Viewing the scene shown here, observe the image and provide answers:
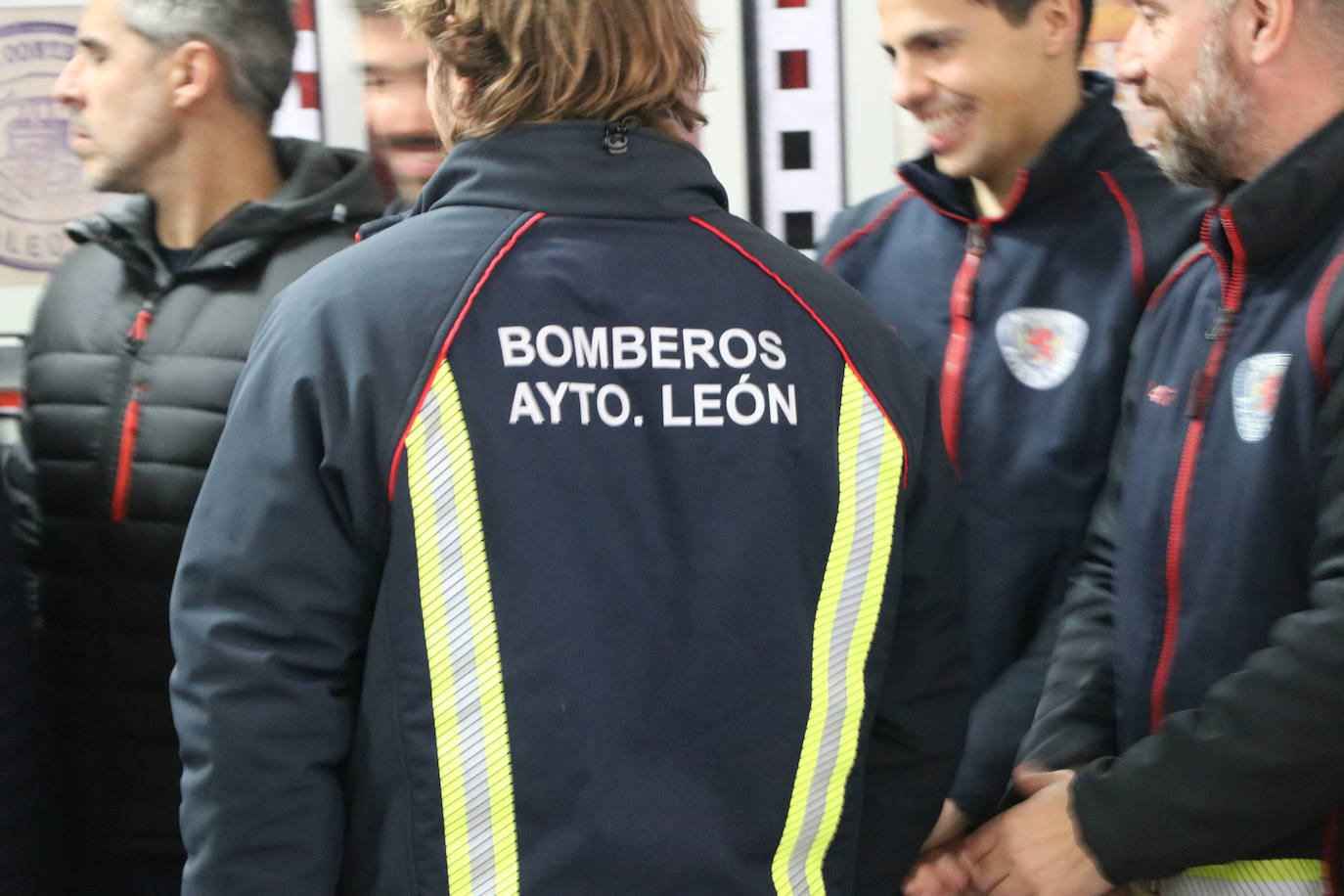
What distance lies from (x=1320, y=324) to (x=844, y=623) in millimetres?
440

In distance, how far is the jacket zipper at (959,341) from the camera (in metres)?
1.69

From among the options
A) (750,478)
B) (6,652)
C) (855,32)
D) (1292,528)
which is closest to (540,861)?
(750,478)

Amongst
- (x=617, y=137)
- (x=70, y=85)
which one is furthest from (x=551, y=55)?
(x=70, y=85)

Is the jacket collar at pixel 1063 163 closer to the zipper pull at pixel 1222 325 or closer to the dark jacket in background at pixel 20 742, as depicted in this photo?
the zipper pull at pixel 1222 325

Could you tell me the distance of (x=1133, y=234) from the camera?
1.66m

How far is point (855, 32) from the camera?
233cm

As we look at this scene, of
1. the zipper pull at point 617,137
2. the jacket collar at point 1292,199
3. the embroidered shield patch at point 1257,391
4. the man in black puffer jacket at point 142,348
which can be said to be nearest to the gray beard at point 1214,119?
the jacket collar at point 1292,199

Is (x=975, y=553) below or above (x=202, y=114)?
below

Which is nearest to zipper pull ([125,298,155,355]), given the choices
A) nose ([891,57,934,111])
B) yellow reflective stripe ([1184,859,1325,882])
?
nose ([891,57,934,111])

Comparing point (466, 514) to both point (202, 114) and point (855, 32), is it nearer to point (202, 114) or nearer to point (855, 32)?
point (202, 114)

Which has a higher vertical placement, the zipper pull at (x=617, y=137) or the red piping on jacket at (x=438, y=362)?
the zipper pull at (x=617, y=137)

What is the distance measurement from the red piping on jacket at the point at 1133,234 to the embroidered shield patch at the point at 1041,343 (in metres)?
0.07

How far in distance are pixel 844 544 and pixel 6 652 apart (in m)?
0.99

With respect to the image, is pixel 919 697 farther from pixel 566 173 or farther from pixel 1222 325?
pixel 566 173
